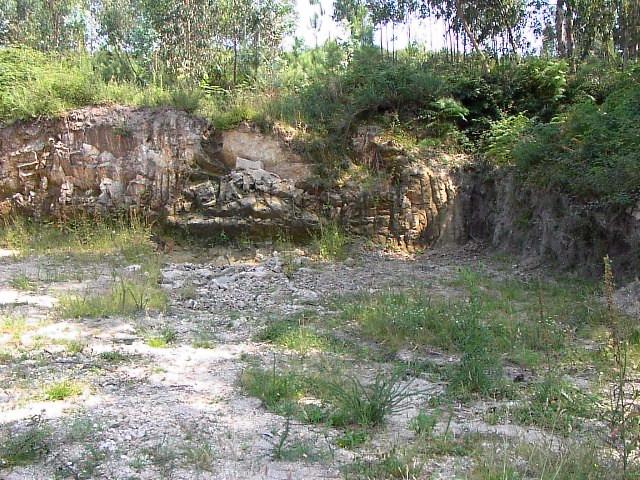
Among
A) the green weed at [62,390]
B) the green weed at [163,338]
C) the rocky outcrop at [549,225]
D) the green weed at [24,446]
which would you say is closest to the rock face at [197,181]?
the rocky outcrop at [549,225]

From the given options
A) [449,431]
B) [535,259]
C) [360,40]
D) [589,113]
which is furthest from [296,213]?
[449,431]

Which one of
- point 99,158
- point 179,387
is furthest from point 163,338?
point 99,158

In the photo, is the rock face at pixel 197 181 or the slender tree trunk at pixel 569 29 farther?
the slender tree trunk at pixel 569 29

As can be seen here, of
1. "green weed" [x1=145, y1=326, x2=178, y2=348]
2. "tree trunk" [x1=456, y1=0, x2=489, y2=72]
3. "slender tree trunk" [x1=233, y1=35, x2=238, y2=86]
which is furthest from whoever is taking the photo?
"slender tree trunk" [x1=233, y1=35, x2=238, y2=86]

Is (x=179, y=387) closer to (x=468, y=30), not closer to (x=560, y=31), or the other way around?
(x=468, y=30)

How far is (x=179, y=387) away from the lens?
14.5 ft

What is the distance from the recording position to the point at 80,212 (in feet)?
35.6

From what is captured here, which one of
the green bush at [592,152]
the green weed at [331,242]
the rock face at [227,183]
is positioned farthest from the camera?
the rock face at [227,183]

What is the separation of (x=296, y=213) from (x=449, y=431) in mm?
7266

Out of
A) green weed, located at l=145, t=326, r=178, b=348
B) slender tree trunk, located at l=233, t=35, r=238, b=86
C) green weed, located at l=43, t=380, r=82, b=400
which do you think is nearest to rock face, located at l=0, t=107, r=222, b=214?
slender tree trunk, located at l=233, t=35, r=238, b=86

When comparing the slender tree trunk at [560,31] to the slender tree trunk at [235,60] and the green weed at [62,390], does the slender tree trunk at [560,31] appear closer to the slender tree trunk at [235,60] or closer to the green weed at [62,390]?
the slender tree trunk at [235,60]

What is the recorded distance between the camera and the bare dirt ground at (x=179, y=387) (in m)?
3.20

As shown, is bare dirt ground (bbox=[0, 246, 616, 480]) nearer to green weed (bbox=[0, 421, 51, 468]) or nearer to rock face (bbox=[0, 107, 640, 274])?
green weed (bbox=[0, 421, 51, 468])

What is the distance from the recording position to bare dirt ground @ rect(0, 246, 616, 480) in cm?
320
